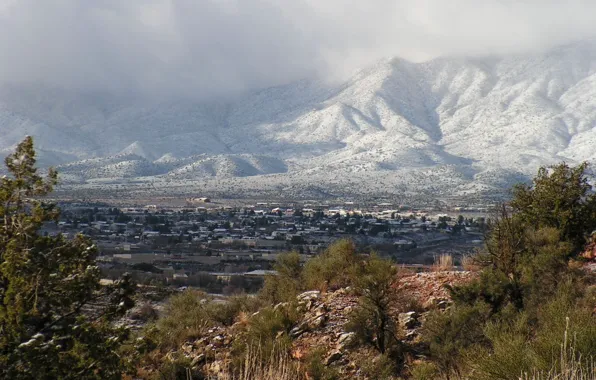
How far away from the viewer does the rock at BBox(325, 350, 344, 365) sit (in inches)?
556

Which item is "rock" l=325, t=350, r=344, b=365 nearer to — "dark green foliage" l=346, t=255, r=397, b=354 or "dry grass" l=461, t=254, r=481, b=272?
"dark green foliage" l=346, t=255, r=397, b=354

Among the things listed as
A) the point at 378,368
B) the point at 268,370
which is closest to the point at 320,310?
the point at 378,368

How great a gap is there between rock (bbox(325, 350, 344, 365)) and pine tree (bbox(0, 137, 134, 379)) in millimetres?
6291

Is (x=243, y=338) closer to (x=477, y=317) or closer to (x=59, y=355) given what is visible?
(x=477, y=317)

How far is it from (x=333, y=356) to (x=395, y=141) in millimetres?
141581

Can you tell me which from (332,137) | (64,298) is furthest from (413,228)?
(332,137)

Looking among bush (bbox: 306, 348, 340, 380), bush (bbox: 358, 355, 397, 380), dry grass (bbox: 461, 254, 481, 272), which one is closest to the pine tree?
bush (bbox: 306, 348, 340, 380)

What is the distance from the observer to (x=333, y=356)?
14273mm

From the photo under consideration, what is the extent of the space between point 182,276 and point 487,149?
390 feet

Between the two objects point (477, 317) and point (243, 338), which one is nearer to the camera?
point (477, 317)

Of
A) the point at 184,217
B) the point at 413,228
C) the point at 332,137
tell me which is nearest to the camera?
the point at 413,228

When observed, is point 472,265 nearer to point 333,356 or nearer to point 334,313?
point 334,313

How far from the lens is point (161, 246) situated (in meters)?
55.9

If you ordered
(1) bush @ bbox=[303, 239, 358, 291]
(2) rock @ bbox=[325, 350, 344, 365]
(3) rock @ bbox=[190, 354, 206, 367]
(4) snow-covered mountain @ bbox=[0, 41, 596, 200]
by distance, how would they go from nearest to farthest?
(2) rock @ bbox=[325, 350, 344, 365] < (3) rock @ bbox=[190, 354, 206, 367] < (1) bush @ bbox=[303, 239, 358, 291] < (4) snow-covered mountain @ bbox=[0, 41, 596, 200]
